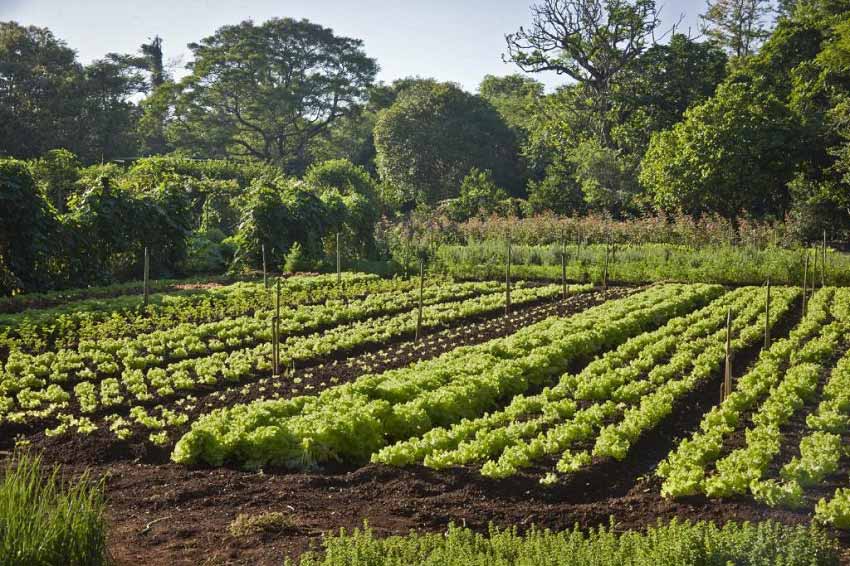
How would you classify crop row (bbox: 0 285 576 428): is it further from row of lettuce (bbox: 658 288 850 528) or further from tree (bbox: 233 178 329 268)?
tree (bbox: 233 178 329 268)

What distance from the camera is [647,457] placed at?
28.0 feet

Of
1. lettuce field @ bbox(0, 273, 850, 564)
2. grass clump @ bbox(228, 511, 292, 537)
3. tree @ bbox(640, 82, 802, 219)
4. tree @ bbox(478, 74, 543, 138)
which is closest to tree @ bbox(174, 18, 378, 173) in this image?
tree @ bbox(478, 74, 543, 138)

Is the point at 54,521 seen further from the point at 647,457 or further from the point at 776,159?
the point at 776,159

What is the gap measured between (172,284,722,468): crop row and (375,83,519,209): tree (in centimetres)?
3034

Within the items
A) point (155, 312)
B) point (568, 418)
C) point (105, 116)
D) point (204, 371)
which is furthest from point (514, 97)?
point (568, 418)

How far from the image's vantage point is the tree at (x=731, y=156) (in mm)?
30125

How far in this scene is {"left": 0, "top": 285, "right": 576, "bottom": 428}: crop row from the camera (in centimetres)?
990

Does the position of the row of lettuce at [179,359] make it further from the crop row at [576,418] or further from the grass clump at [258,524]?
the crop row at [576,418]

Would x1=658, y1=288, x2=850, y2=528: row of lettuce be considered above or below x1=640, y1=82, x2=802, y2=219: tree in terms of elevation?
below

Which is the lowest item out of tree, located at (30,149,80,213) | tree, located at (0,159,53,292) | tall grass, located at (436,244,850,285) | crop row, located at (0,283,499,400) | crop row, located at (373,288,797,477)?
crop row, located at (373,288,797,477)

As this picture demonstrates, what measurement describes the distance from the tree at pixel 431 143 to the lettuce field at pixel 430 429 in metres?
28.0

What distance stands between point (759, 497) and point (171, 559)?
478cm

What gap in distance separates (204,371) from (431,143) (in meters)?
32.8

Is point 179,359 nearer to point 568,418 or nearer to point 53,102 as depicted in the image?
point 568,418
